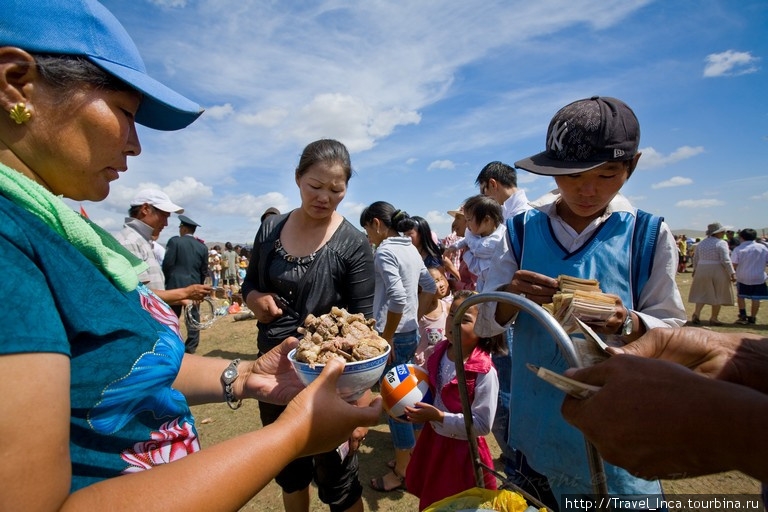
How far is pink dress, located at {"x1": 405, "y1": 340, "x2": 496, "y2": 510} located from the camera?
8.44ft

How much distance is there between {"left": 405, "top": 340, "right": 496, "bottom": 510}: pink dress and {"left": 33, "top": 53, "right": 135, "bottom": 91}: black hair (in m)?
2.49

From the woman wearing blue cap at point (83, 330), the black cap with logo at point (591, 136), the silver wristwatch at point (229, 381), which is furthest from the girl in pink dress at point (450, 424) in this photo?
the woman wearing blue cap at point (83, 330)

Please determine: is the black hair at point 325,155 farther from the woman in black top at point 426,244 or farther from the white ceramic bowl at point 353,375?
the woman in black top at point 426,244

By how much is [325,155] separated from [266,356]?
1.44 metres

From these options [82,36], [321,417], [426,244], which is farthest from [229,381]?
[426,244]

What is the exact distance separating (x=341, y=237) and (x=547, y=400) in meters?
1.69

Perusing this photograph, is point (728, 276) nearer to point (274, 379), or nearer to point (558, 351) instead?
point (558, 351)

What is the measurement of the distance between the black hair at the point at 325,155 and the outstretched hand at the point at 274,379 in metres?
1.33

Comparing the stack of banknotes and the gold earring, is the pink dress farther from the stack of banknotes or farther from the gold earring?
the gold earring

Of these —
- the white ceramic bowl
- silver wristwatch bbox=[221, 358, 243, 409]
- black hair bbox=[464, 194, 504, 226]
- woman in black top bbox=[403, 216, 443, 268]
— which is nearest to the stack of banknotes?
the white ceramic bowl

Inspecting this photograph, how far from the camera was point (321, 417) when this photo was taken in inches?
48.1

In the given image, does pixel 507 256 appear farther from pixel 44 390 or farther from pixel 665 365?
pixel 44 390

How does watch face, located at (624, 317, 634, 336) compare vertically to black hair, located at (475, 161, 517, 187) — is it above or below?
below

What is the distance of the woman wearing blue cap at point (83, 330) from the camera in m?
0.73
